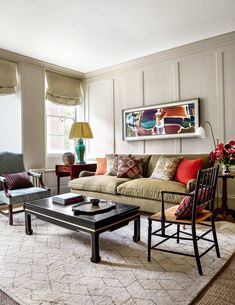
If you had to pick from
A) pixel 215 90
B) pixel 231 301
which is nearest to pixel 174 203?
pixel 231 301

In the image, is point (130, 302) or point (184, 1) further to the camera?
point (184, 1)

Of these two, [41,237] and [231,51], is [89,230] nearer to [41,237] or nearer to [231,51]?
[41,237]

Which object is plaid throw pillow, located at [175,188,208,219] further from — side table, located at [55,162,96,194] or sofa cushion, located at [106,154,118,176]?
side table, located at [55,162,96,194]

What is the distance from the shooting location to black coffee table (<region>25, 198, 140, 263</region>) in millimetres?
2168

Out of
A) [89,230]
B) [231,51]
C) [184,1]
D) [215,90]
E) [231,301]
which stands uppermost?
[184,1]

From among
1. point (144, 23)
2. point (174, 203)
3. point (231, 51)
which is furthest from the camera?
point (231, 51)

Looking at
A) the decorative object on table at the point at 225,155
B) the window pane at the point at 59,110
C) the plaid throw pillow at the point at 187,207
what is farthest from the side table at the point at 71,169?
the plaid throw pillow at the point at 187,207

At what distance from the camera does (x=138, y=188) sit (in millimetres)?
3455

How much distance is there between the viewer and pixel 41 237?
9.21 feet

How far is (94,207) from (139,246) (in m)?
0.60

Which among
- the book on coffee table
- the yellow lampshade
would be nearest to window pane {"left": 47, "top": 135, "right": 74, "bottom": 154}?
the yellow lampshade

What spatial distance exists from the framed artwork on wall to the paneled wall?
12 cm

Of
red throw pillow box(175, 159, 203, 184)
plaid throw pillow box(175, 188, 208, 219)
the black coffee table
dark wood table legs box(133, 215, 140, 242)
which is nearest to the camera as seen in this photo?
plaid throw pillow box(175, 188, 208, 219)

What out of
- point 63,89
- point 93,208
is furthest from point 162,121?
point 93,208
